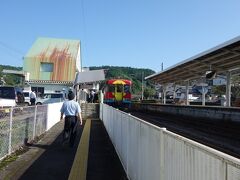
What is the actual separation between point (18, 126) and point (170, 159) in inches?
325

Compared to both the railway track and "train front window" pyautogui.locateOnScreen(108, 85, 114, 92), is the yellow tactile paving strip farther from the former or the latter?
"train front window" pyautogui.locateOnScreen(108, 85, 114, 92)

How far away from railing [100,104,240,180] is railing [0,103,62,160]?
378cm

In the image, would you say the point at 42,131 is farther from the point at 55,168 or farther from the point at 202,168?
the point at 202,168

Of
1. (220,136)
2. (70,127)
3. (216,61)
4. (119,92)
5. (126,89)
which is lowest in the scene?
(220,136)

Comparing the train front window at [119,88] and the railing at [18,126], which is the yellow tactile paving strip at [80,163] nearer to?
the railing at [18,126]

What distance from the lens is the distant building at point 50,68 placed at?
55312mm

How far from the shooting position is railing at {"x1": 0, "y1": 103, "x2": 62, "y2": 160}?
10.6 metres

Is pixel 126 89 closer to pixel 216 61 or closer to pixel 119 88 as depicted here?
pixel 119 88

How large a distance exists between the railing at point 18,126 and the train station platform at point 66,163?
37 cm

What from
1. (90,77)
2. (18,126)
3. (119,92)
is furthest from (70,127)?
(119,92)

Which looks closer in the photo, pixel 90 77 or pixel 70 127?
pixel 70 127

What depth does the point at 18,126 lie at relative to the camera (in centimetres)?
1213

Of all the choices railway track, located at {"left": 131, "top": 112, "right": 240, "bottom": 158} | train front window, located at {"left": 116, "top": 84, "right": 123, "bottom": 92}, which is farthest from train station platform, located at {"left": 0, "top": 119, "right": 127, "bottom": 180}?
train front window, located at {"left": 116, "top": 84, "right": 123, "bottom": 92}

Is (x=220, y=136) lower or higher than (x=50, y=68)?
lower
